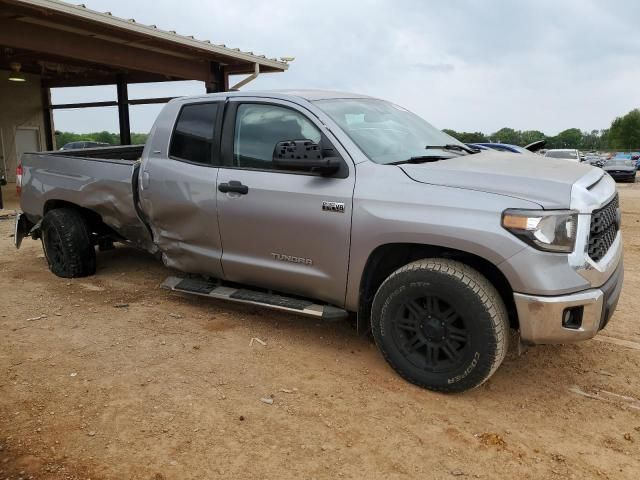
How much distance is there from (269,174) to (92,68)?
503 inches

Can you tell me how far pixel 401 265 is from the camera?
12.2 feet

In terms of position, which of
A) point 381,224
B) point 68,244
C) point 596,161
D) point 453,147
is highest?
point 453,147

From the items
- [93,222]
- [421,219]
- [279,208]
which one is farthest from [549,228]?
[93,222]

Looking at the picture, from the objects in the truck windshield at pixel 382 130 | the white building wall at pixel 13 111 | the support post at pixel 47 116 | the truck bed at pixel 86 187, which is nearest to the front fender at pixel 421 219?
the truck windshield at pixel 382 130

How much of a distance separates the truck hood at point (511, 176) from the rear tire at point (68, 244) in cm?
381

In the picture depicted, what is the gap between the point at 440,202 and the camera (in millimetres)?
3252

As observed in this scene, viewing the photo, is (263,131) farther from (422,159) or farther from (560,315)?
(560,315)

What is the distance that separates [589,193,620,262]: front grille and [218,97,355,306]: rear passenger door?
144 centimetres

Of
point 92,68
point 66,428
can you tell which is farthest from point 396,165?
point 92,68

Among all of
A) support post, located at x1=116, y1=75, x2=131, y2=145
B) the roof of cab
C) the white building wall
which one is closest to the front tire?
the roof of cab

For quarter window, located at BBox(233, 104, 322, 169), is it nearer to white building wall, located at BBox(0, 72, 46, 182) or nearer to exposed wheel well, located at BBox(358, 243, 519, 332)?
exposed wheel well, located at BBox(358, 243, 519, 332)

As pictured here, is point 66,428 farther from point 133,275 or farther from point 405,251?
point 133,275

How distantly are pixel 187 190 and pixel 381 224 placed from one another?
1.81 metres

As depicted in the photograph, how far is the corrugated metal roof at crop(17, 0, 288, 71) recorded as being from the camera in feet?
29.0
